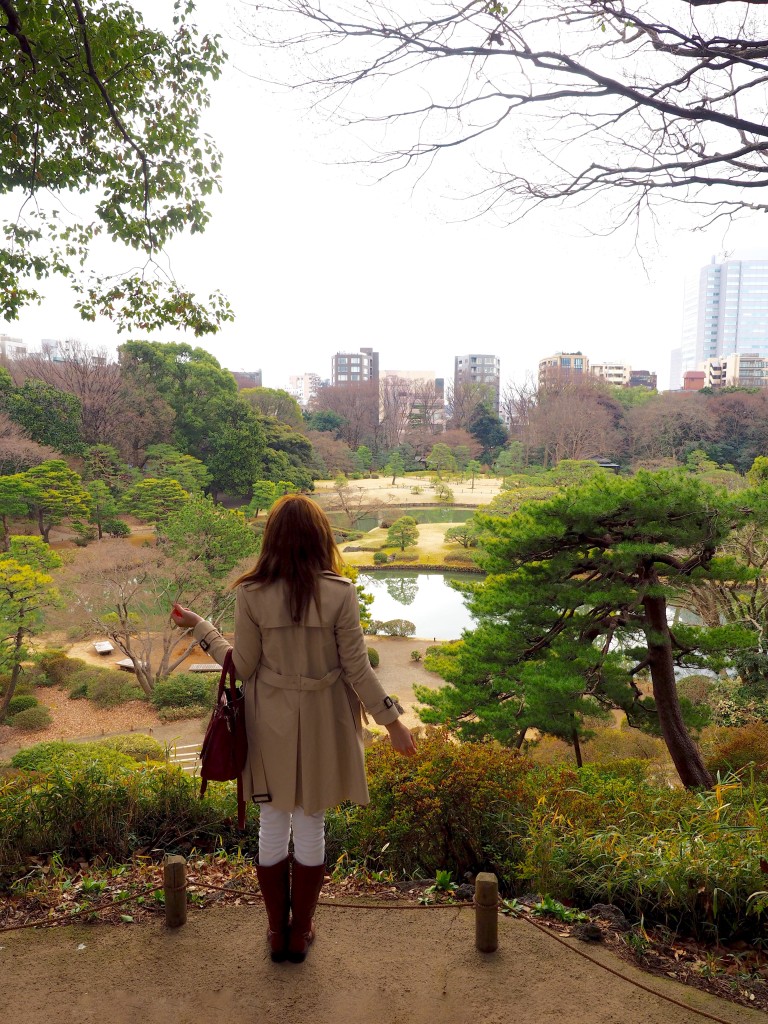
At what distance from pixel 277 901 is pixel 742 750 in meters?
4.80

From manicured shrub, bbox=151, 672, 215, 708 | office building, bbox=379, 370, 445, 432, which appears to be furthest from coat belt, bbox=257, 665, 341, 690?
office building, bbox=379, 370, 445, 432

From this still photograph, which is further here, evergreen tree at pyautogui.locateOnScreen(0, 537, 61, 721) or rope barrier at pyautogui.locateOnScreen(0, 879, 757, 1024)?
evergreen tree at pyautogui.locateOnScreen(0, 537, 61, 721)

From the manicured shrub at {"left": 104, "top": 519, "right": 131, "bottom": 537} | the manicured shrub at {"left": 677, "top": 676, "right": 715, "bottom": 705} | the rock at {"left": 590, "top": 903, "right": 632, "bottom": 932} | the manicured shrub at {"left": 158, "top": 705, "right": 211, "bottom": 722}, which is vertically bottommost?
the manicured shrub at {"left": 158, "top": 705, "right": 211, "bottom": 722}

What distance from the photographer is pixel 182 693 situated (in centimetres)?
952

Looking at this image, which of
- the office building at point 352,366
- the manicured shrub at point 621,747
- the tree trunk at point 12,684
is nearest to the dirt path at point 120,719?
the tree trunk at point 12,684

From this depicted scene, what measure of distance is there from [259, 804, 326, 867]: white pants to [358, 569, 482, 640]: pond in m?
10.9

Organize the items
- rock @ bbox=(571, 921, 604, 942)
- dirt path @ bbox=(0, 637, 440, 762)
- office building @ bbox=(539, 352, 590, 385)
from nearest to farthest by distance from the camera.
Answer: rock @ bbox=(571, 921, 604, 942) < dirt path @ bbox=(0, 637, 440, 762) < office building @ bbox=(539, 352, 590, 385)

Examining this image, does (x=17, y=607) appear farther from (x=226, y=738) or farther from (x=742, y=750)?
(x=226, y=738)

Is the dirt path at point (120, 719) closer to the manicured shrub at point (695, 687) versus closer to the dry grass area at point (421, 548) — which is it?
the manicured shrub at point (695, 687)

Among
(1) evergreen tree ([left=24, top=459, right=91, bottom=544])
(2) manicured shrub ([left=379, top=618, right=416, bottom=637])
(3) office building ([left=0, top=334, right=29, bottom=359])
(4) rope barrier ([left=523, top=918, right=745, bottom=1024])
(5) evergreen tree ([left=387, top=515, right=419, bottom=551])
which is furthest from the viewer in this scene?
(3) office building ([left=0, top=334, right=29, bottom=359])

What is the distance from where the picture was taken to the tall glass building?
4719 cm

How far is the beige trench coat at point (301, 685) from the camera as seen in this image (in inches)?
50.8

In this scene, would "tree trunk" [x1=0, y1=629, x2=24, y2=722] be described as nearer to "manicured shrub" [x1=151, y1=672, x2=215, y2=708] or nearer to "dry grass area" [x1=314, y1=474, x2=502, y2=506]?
"manicured shrub" [x1=151, y1=672, x2=215, y2=708]

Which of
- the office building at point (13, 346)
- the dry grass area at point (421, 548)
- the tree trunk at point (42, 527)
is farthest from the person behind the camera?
the office building at point (13, 346)
